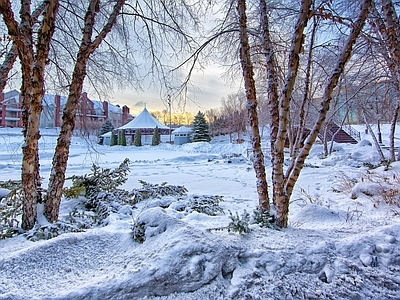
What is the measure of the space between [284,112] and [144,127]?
87.6ft

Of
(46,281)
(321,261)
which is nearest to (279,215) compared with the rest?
(321,261)

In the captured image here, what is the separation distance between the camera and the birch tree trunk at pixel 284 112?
6.09ft

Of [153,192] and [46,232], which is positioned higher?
[46,232]

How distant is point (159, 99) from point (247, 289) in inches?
105

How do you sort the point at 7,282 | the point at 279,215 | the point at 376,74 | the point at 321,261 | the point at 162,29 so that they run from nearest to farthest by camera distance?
1. the point at 7,282
2. the point at 321,261
3. the point at 279,215
4. the point at 162,29
5. the point at 376,74

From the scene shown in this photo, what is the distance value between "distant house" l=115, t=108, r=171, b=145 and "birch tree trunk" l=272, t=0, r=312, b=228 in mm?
26594

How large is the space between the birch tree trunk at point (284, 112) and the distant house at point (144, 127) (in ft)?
87.3

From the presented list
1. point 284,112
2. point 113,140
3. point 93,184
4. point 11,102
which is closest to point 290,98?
point 284,112

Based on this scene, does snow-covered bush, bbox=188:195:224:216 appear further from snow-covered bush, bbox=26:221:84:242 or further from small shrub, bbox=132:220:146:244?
snow-covered bush, bbox=26:221:84:242

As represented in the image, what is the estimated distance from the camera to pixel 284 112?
6.45 feet

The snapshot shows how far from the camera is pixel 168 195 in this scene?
3984 mm

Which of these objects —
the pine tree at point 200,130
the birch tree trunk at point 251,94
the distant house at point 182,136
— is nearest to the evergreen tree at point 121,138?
the distant house at point 182,136

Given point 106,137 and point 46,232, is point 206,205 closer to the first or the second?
point 46,232

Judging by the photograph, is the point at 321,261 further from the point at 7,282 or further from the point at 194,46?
the point at 194,46
